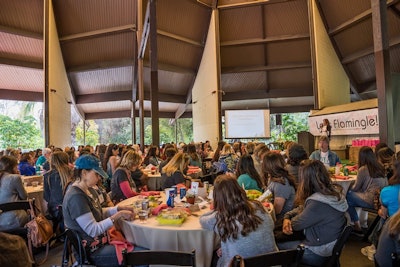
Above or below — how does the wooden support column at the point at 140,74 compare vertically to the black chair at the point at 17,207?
above

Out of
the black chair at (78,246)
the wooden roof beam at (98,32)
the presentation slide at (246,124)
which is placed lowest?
the black chair at (78,246)

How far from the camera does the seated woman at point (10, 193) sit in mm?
3123

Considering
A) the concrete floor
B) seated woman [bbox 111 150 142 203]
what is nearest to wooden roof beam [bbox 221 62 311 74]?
the concrete floor

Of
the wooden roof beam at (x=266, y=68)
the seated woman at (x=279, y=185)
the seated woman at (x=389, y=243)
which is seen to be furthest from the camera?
the wooden roof beam at (x=266, y=68)

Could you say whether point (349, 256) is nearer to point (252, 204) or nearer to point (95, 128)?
point (252, 204)

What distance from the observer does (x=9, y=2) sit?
1011cm

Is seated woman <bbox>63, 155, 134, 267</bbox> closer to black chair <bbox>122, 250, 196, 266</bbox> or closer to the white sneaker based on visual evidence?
black chair <bbox>122, 250, 196, 266</bbox>

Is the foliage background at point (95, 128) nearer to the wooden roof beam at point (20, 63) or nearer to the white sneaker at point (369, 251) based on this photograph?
the wooden roof beam at point (20, 63)

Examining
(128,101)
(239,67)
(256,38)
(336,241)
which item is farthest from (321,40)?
(336,241)

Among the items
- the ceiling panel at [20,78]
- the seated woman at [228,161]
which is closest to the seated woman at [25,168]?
the seated woman at [228,161]

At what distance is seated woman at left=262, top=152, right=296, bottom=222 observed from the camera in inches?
111

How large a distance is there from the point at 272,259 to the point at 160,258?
59 cm

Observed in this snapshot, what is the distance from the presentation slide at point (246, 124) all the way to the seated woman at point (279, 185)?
10.1 meters

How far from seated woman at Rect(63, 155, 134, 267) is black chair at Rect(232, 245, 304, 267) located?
116 centimetres
